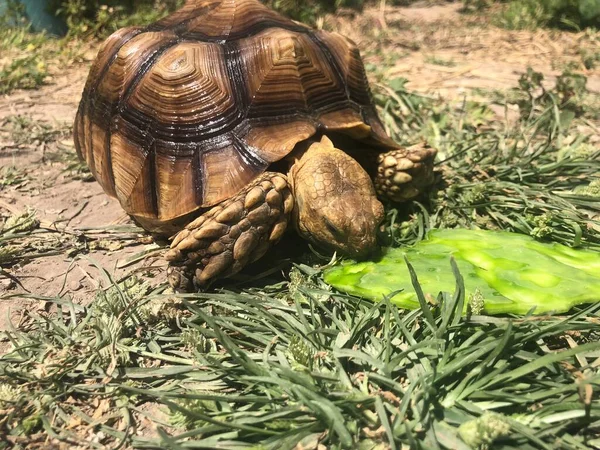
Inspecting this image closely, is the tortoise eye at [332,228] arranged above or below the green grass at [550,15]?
above

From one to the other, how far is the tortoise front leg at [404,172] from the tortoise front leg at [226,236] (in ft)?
2.35

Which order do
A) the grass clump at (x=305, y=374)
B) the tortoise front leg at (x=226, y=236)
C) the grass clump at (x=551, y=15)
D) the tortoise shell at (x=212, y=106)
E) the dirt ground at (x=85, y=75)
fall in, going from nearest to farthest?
the grass clump at (x=305, y=374)
the tortoise front leg at (x=226, y=236)
the tortoise shell at (x=212, y=106)
the dirt ground at (x=85, y=75)
the grass clump at (x=551, y=15)

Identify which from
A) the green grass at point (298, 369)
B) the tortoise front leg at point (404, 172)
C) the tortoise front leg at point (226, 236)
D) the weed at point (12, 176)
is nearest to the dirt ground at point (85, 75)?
the weed at point (12, 176)

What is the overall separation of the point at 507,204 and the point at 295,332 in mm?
1428

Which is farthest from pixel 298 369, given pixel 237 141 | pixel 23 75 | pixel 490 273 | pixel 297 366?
pixel 23 75

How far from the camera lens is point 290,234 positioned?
8.39 feet

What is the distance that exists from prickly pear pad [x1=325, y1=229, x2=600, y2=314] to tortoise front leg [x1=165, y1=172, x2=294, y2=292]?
1.22ft

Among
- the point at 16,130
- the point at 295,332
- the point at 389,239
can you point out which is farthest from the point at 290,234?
the point at 16,130

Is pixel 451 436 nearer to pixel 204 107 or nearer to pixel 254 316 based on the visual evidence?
pixel 254 316

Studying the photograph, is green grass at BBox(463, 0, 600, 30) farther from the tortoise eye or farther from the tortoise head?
the tortoise eye

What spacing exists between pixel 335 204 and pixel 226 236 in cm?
48

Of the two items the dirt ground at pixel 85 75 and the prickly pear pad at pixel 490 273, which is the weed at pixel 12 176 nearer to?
the dirt ground at pixel 85 75

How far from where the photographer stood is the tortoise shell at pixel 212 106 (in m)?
2.20

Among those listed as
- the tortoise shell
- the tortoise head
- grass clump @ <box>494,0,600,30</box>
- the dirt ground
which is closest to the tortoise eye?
the tortoise head
